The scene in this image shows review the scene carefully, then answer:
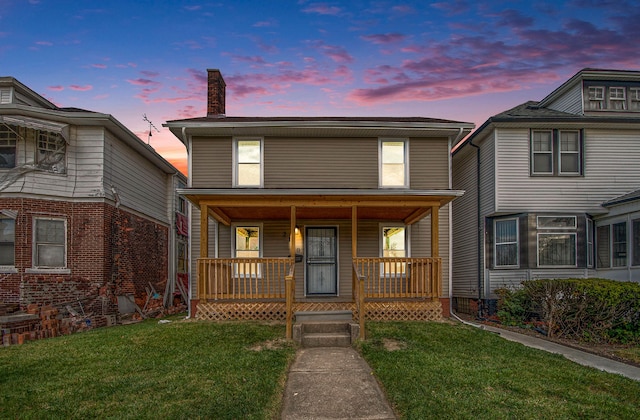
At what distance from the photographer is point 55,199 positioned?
12.9 m

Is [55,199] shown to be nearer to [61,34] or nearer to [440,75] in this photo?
[61,34]

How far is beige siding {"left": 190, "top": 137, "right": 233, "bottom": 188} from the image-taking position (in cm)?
1320

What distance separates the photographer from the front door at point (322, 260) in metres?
13.5

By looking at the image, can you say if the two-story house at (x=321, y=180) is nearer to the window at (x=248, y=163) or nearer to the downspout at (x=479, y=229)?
the window at (x=248, y=163)

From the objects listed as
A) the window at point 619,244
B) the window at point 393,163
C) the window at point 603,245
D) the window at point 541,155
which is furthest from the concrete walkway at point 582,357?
the window at point 541,155

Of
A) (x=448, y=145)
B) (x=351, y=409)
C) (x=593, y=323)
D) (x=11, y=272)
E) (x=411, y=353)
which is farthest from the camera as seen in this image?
(x=448, y=145)

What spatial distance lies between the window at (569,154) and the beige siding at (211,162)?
10.1 metres

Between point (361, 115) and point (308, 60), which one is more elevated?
point (308, 60)

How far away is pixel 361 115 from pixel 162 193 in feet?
31.4

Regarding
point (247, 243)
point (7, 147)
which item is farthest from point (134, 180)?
point (247, 243)

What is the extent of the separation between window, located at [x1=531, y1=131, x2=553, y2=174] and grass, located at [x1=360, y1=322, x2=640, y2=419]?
716 centimetres

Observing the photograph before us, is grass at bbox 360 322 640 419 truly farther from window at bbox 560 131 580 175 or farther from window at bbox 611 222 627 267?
window at bbox 560 131 580 175

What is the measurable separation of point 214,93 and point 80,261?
666 centimetres

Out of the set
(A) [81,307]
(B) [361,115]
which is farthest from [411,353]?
(A) [81,307]
